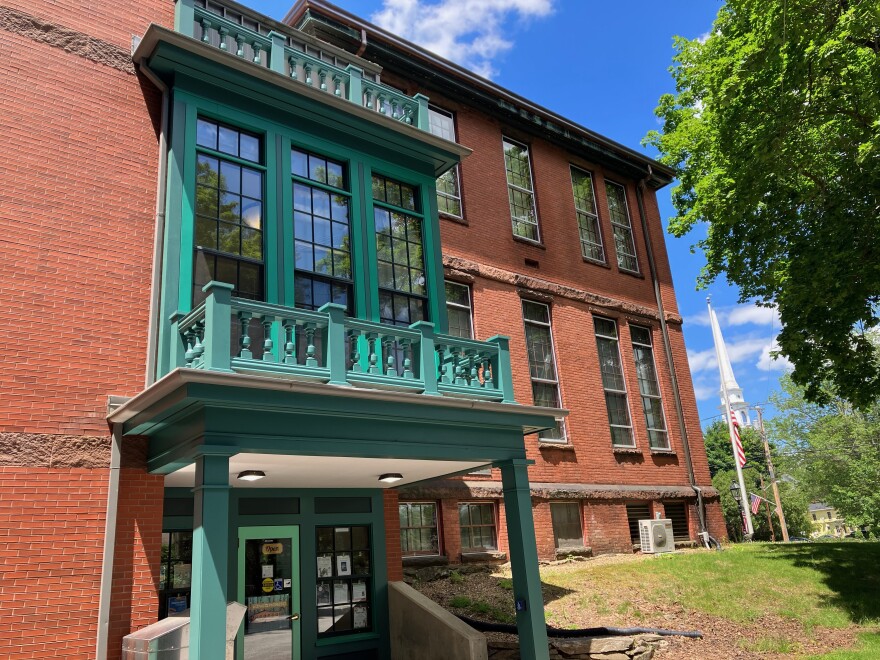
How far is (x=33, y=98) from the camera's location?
28.4ft

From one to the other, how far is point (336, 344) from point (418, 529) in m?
6.84

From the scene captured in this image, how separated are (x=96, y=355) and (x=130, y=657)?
349 cm

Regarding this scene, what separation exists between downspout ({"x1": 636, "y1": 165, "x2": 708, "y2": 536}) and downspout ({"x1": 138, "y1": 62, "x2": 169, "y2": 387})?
15.4 meters

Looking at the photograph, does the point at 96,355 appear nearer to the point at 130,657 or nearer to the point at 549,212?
the point at 130,657

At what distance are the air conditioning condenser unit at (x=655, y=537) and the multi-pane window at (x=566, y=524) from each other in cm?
193

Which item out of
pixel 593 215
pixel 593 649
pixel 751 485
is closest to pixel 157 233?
pixel 593 649

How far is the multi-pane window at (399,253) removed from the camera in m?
10.5

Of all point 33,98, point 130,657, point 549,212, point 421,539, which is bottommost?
point 130,657

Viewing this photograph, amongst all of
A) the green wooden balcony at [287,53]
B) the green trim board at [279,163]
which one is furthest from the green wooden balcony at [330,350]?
the green wooden balcony at [287,53]

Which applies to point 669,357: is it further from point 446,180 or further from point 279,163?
point 279,163

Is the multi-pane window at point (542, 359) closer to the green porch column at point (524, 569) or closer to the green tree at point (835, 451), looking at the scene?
the green porch column at point (524, 569)

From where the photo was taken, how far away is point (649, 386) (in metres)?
19.4

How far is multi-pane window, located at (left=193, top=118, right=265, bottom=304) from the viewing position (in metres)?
8.84

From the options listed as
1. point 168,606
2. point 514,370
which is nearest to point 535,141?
point 514,370
